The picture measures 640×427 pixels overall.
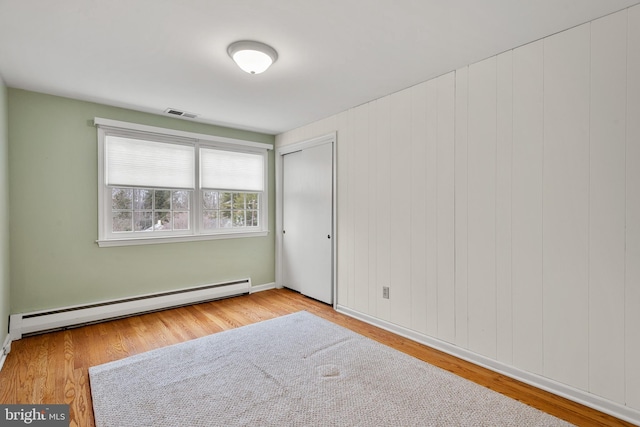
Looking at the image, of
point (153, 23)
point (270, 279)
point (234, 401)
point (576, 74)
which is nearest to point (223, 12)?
point (153, 23)

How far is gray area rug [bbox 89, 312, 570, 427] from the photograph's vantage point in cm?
190

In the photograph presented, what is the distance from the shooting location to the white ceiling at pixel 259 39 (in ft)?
6.20

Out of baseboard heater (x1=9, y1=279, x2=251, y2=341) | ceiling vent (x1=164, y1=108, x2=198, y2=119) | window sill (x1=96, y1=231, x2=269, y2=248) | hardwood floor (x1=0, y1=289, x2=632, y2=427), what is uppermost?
ceiling vent (x1=164, y1=108, x2=198, y2=119)

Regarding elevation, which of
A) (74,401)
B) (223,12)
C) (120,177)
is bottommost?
(74,401)

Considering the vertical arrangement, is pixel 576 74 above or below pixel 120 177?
above

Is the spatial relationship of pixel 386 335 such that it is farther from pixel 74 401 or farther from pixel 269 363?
pixel 74 401

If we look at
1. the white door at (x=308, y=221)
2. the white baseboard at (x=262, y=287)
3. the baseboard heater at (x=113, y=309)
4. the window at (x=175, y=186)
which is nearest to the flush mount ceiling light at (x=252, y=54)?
the white door at (x=308, y=221)

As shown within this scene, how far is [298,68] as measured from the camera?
270 cm

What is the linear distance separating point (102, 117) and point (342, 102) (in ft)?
8.89

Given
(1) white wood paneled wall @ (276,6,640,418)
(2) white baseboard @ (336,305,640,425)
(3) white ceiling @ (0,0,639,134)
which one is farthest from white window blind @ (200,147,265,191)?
(2) white baseboard @ (336,305,640,425)

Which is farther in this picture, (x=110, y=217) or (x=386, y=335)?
(x=110, y=217)

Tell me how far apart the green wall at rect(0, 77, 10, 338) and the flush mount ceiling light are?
7.38 feet

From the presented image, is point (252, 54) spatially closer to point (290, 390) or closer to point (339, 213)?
point (339, 213)

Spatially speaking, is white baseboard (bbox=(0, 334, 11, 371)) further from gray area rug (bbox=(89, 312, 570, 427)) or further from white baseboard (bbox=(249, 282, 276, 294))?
white baseboard (bbox=(249, 282, 276, 294))
